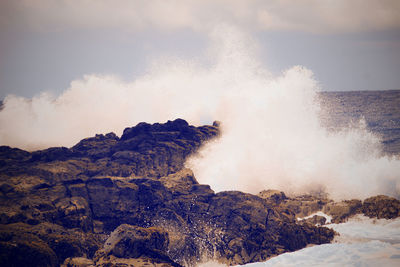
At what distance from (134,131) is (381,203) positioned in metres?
72.9

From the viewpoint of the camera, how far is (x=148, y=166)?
156000mm

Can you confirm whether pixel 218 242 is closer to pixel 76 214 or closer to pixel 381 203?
pixel 76 214

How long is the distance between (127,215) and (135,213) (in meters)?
1.95

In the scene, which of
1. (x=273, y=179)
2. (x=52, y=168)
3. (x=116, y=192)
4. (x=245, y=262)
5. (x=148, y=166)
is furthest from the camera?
(x=273, y=179)

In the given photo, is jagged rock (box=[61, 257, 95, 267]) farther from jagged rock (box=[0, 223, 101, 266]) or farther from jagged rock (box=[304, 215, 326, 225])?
jagged rock (box=[304, 215, 326, 225])

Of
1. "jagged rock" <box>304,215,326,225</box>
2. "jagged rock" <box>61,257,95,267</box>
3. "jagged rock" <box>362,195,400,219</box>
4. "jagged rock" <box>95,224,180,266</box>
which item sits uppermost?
"jagged rock" <box>362,195,400,219</box>

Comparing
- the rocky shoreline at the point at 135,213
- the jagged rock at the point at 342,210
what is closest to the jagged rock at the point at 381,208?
the rocky shoreline at the point at 135,213

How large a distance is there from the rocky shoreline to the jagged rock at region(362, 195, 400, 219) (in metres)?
0.24

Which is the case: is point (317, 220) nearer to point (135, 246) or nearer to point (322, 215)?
point (322, 215)

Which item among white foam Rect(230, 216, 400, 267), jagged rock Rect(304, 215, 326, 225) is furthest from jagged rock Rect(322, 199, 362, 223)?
white foam Rect(230, 216, 400, 267)

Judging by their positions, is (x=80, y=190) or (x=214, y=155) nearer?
(x=80, y=190)

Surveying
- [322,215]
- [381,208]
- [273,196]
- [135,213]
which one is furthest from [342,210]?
[135,213]

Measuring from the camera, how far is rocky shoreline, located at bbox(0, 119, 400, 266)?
11175cm

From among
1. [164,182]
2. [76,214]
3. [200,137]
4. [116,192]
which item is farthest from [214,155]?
[76,214]
